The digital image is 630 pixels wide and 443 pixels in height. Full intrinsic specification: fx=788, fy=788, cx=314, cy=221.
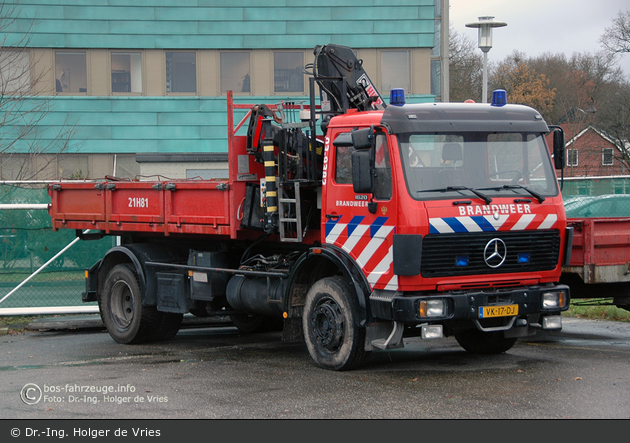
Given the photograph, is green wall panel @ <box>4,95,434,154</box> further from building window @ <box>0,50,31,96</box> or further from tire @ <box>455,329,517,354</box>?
tire @ <box>455,329,517,354</box>

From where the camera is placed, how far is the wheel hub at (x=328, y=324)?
27.0 ft

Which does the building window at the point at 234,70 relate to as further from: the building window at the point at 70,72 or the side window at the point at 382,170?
the side window at the point at 382,170

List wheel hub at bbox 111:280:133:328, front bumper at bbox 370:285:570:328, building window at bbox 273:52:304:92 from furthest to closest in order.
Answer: building window at bbox 273:52:304:92
wheel hub at bbox 111:280:133:328
front bumper at bbox 370:285:570:328

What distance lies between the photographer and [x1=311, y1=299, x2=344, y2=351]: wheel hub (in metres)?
8.22

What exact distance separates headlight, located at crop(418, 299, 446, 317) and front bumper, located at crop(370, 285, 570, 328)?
2 cm

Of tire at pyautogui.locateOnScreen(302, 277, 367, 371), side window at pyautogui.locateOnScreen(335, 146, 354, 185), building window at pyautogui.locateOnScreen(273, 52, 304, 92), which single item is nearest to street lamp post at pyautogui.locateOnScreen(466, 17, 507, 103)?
building window at pyautogui.locateOnScreen(273, 52, 304, 92)

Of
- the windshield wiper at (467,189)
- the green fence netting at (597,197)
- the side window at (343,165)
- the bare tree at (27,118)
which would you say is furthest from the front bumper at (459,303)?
the bare tree at (27,118)

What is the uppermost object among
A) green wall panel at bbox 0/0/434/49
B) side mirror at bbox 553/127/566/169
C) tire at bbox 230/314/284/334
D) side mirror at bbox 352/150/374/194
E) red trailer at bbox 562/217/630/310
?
green wall panel at bbox 0/0/434/49

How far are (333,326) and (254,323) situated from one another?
3931 mm

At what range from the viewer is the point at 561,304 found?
8305mm

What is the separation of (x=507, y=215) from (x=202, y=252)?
4.34 meters

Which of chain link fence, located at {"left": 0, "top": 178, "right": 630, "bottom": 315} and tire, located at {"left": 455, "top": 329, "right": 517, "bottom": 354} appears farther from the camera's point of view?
chain link fence, located at {"left": 0, "top": 178, "right": 630, "bottom": 315}
